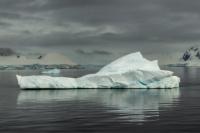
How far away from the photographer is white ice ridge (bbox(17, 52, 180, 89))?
53.8 metres

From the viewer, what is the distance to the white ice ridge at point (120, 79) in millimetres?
53750

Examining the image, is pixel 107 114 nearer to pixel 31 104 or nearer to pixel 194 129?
pixel 194 129

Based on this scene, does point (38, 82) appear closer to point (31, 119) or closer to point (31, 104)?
point (31, 104)

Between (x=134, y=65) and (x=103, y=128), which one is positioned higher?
(x=134, y=65)

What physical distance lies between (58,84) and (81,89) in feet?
10.7

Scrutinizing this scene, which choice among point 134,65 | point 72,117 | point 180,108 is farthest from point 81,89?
point 72,117

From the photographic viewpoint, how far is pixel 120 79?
55.0m

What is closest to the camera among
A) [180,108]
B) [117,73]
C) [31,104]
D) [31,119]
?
[31,119]

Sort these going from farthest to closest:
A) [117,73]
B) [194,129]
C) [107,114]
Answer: [117,73] → [107,114] → [194,129]

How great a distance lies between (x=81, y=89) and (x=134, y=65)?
805 cm

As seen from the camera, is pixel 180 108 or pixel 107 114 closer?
pixel 107 114

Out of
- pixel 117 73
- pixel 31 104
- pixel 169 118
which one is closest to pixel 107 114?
pixel 169 118

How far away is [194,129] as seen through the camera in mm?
21844

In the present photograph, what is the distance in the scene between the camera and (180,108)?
3259cm
